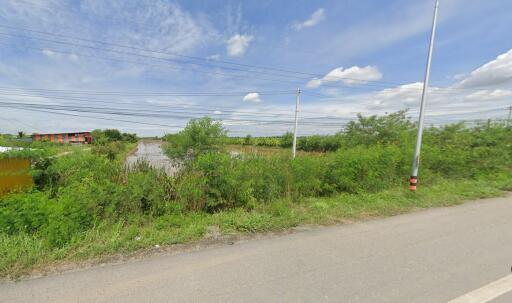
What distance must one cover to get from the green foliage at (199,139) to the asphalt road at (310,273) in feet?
41.8

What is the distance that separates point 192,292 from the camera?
Answer: 2.40 meters

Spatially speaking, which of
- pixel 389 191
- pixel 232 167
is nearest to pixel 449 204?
pixel 389 191

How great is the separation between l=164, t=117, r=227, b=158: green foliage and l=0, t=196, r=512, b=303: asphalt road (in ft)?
41.8

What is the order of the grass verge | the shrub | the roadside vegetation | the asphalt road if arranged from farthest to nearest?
1. the shrub
2. the roadside vegetation
3. the grass verge
4. the asphalt road

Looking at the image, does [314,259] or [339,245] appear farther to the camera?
[339,245]

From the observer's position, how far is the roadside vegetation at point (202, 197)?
3.31 meters

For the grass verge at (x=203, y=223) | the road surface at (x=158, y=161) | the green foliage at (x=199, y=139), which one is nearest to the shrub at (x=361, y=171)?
the grass verge at (x=203, y=223)

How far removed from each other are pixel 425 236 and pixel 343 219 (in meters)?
1.45

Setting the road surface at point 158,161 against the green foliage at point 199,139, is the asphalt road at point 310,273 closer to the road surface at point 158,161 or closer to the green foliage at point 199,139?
the road surface at point 158,161

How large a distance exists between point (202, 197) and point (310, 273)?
308cm

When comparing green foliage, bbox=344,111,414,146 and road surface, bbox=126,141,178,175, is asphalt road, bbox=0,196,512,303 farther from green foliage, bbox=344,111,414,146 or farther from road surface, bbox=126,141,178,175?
green foliage, bbox=344,111,414,146

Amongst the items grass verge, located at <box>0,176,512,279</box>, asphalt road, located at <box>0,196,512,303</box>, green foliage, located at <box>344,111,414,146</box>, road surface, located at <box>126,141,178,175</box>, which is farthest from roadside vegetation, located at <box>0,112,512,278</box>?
green foliage, located at <box>344,111,414,146</box>

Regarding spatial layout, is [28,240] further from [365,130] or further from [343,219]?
[365,130]

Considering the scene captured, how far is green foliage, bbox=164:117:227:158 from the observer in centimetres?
1575
